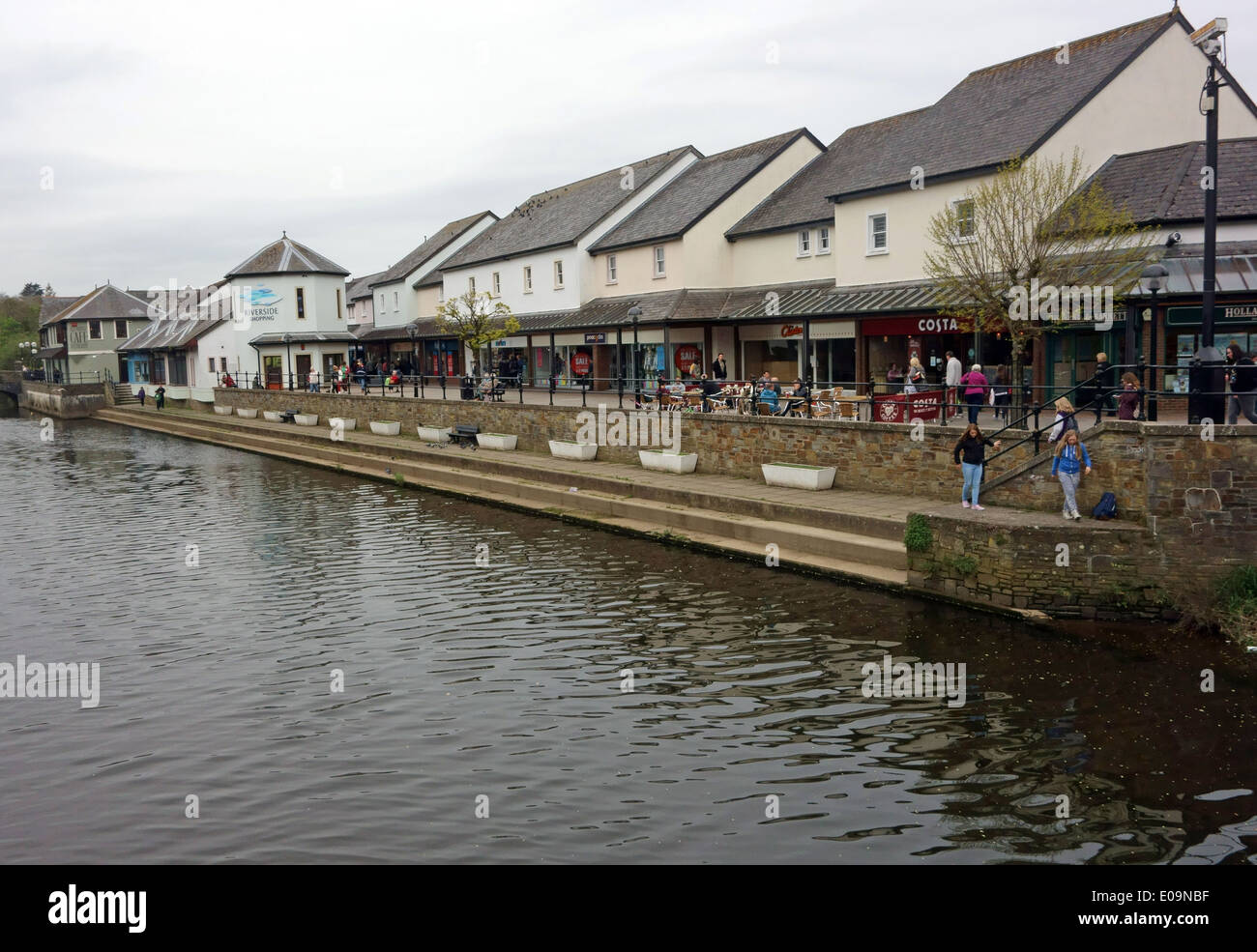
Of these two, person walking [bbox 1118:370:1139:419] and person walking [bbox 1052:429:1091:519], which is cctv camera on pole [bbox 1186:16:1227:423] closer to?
person walking [bbox 1118:370:1139:419]

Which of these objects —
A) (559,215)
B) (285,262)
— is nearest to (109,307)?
(285,262)

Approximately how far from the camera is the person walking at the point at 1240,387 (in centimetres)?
1483

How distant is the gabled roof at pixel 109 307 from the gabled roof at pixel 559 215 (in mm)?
48291

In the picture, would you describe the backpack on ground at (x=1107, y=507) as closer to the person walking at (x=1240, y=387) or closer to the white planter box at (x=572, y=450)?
the person walking at (x=1240, y=387)

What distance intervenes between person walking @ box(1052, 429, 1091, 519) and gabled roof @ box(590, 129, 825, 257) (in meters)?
23.3

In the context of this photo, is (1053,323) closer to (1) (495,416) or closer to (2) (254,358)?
(1) (495,416)

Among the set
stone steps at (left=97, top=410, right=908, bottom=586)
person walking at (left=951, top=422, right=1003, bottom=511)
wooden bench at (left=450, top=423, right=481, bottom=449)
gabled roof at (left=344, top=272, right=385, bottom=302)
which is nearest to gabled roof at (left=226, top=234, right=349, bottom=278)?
gabled roof at (left=344, top=272, right=385, bottom=302)

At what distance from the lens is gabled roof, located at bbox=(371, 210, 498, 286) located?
61.8m

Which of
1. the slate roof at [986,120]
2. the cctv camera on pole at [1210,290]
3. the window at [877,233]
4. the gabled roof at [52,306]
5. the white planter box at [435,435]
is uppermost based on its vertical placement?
the gabled roof at [52,306]

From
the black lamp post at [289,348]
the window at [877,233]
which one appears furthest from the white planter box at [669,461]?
the black lamp post at [289,348]

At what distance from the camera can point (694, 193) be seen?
4084 cm
